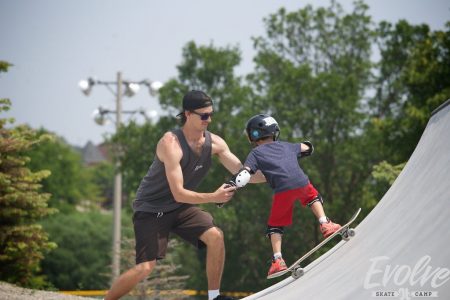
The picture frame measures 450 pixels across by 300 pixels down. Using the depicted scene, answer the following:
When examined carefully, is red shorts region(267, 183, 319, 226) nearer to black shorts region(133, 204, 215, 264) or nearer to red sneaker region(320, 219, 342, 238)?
red sneaker region(320, 219, 342, 238)

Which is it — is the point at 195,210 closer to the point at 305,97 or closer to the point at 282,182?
the point at 282,182

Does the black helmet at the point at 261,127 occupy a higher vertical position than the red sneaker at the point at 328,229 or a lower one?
higher

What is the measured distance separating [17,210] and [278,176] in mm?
12970

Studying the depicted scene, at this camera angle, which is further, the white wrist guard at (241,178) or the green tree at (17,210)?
the green tree at (17,210)

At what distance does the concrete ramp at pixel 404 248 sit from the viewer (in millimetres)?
4180

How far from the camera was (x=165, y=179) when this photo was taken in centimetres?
626

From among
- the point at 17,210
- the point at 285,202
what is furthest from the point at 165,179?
the point at 17,210

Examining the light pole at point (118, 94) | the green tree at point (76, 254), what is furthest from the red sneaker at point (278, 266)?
the green tree at point (76, 254)

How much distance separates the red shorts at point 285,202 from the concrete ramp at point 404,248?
22.2 inches

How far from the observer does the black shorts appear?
6164 millimetres

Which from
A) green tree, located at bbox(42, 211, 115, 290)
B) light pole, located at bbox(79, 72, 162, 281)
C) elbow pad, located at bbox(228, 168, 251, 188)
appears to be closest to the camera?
elbow pad, located at bbox(228, 168, 251, 188)

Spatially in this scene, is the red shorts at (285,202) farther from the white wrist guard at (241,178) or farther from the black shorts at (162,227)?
the black shorts at (162,227)

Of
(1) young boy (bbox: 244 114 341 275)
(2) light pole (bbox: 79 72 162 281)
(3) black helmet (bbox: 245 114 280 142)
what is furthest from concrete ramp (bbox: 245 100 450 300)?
(2) light pole (bbox: 79 72 162 281)

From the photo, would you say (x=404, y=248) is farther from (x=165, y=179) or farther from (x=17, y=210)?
(x=17, y=210)
